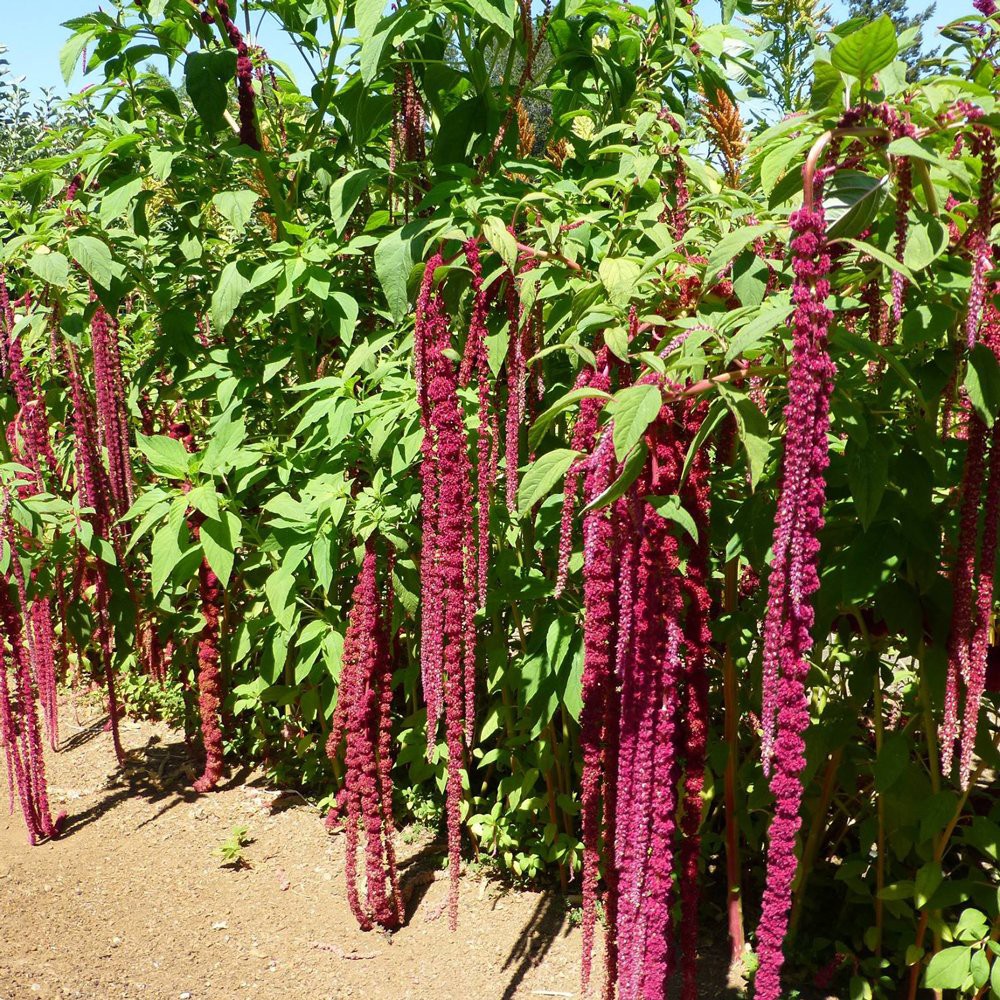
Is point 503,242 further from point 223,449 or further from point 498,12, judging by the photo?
point 223,449

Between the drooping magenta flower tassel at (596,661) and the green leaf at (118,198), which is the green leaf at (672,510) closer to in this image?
the drooping magenta flower tassel at (596,661)

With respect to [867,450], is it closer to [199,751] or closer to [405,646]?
[405,646]

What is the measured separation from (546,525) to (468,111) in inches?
39.3

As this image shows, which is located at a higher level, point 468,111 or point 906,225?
point 468,111

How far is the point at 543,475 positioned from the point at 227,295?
1.39 metres

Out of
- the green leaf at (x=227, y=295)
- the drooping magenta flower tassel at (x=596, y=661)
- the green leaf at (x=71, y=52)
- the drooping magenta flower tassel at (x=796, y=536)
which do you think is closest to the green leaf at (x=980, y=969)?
the drooping magenta flower tassel at (x=596, y=661)

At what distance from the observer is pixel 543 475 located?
5.38ft

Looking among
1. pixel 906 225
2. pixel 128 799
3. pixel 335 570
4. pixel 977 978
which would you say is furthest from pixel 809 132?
pixel 128 799

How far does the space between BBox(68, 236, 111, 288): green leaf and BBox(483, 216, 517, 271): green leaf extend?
1.37 metres

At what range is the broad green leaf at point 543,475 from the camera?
5.25 feet

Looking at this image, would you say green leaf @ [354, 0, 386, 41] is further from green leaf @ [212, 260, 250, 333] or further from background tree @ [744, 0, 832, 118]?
background tree @ [744, 0, 832, 118]

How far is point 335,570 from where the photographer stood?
9.45ft

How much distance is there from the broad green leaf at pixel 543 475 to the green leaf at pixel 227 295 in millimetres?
1322

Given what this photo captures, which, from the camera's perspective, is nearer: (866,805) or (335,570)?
(866,805)
